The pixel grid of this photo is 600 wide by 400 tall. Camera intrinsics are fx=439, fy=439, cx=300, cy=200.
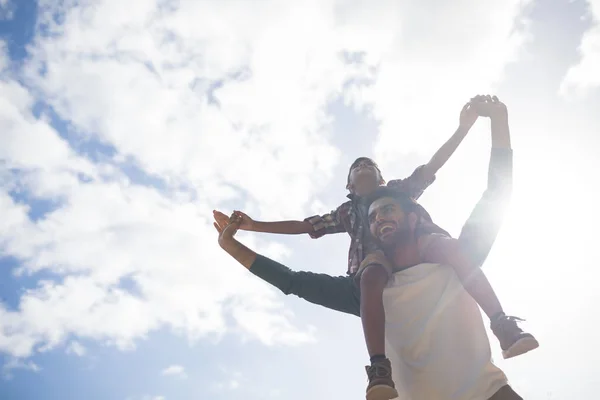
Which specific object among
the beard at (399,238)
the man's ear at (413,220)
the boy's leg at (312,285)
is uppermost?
the man's ear at (413,220)

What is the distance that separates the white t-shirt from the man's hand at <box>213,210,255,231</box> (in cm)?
163

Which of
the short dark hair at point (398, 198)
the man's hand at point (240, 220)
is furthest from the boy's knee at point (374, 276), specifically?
the man's hand at point (240, 220)

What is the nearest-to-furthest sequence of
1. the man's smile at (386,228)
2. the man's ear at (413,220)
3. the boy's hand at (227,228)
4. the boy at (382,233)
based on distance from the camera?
the boy at (382,233), the man's smile at (386,228), the man's ear at (413,220), the boy's hand at (227,228)

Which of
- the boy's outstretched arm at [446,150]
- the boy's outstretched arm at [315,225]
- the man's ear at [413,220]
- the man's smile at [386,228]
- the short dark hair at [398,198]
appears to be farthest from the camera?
the boy's outstretched arm at [315,225]

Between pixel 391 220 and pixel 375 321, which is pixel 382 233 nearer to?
pixel 391 220

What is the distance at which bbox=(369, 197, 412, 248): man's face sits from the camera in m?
3.62

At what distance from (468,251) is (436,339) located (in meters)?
0.69

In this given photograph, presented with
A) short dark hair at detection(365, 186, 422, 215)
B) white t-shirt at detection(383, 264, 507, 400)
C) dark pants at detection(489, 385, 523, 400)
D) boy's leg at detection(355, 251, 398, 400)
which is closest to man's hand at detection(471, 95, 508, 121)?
short dark hair at detection(365, 186, 422, 215)

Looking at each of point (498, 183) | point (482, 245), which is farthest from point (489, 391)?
point (498, 183)

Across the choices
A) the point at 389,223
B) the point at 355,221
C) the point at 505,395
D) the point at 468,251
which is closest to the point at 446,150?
the point at 355,221

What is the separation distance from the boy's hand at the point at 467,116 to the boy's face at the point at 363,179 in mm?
949

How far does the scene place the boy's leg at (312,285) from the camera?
12.4 feet

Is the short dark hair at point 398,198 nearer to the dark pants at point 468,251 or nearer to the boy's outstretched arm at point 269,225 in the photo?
the dark pants at point 468,251

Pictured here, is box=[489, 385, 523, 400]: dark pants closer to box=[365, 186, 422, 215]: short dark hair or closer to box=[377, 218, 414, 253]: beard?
box=[377, 218, 414, 253]: beard
